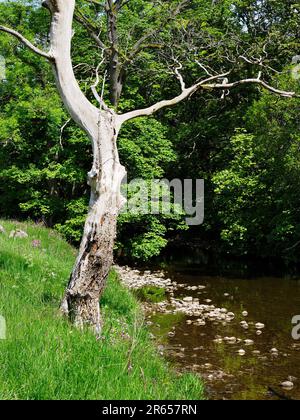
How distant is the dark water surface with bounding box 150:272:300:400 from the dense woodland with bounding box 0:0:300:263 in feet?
14.8

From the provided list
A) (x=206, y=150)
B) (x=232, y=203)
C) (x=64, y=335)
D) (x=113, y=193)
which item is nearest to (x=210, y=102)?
(x=206, y=150)

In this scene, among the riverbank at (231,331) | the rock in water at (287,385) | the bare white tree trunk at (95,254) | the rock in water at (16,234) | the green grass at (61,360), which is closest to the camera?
the green grass at (61,360)

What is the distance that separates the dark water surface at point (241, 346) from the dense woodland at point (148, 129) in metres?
4.52

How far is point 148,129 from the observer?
19.2 meters

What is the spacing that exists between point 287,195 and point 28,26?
1227 centimetres

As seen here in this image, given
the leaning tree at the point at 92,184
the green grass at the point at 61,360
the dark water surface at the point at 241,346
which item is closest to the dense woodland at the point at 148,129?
the dark water surface at the point at 241,346

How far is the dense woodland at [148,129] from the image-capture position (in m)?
17.7

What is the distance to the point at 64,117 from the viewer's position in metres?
18.1

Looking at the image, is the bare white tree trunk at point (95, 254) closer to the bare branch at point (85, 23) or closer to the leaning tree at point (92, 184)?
the leaning tree at point (92, 184)

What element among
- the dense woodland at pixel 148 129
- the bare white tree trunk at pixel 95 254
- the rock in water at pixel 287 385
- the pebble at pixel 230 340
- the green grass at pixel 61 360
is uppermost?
the dense woodland at pixel 148 129

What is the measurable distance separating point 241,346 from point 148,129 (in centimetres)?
1137

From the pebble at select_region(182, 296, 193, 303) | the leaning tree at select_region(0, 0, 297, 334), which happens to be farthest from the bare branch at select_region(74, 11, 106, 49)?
the leaning tree at select_region(0, 0, 297, 334)

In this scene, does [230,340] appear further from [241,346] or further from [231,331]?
[231,331]
